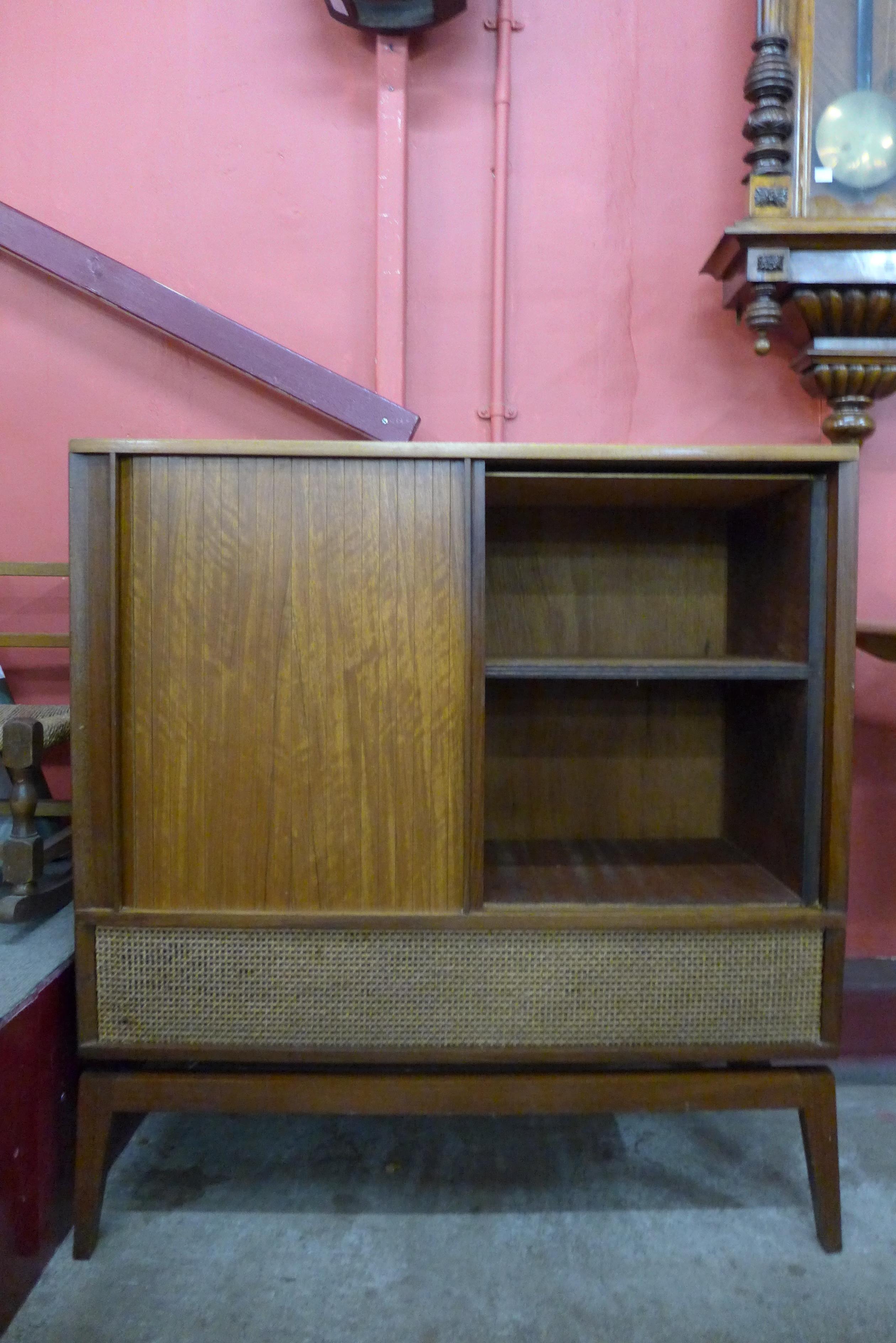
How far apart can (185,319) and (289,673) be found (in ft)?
2.67

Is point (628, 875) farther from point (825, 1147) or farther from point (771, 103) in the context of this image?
point (771, 103)

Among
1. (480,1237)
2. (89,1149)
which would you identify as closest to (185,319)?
(89,1149)

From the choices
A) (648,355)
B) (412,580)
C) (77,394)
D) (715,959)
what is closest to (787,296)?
(648,355)

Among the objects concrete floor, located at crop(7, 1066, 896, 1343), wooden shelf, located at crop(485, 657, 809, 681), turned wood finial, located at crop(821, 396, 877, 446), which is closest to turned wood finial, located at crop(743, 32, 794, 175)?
turned wood finial, located at crop(821, 396, 877, 446)

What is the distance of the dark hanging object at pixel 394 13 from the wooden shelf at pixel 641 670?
4.06 feet

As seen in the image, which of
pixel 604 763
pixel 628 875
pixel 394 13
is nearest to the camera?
pixel 628 875

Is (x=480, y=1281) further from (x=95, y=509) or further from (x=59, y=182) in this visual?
(x=59, y=182)

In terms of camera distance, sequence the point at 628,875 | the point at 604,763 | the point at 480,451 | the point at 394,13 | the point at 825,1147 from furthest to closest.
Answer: the point at 604,763 → the point at 394,13 → the point at 628,875 → the point at 825,1147 → the point at 480,451

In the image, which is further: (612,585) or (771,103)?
(612,585)

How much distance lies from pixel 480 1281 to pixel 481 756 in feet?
2.59

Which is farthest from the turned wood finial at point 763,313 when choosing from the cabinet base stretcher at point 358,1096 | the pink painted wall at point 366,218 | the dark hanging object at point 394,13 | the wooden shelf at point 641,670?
the cabinet base stretcher at point 358,1096

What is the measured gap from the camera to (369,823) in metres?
1.16

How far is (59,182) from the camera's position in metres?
1.58

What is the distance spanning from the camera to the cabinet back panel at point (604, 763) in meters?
1.57
